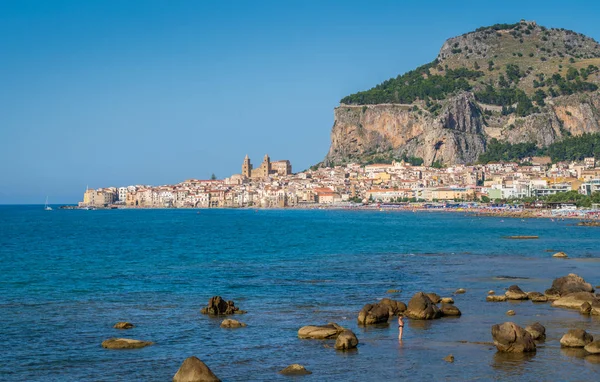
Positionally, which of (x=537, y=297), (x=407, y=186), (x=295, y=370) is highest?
(x=407, y=186)

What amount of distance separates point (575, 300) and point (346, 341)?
379 inches

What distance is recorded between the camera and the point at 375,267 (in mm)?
39125

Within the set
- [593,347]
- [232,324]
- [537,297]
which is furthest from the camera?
[537,297]

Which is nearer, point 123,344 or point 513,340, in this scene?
point 513,340

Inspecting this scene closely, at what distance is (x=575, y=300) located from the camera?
25.0 m

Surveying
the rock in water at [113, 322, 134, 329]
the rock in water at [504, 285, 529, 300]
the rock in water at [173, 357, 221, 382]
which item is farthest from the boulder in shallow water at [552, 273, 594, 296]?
the rock in water at [173, 357, 221, 382]

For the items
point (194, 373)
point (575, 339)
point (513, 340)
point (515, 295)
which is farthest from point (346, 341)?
point (515, 295)

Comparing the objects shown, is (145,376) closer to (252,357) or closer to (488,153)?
(252,357)

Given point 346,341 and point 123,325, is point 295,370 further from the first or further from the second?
point 123,325

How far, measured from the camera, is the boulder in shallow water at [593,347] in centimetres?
1844

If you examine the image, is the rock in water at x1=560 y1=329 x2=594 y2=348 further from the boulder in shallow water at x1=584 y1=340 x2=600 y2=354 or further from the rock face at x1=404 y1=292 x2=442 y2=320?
the rock face at x1=404 y1=292 x2=442 y2=320

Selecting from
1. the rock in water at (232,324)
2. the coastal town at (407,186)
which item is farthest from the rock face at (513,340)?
the coastal town at (407,186)

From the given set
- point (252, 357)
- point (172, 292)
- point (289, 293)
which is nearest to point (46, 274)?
point (172, 292)

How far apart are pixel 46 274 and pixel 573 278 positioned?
2359 centimetres
